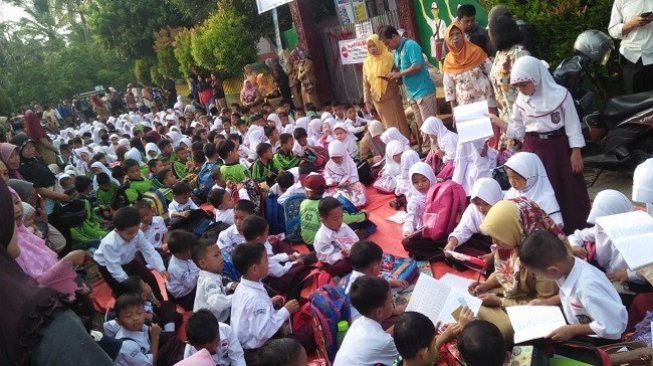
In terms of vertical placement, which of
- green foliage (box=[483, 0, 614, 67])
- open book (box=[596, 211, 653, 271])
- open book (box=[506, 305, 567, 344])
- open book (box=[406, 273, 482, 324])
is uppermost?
green foliage (box=[483, 0, 614, 67])

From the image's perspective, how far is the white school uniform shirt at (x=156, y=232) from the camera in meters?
4.93

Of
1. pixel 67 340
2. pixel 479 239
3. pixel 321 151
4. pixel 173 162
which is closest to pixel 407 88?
pixel 321 151

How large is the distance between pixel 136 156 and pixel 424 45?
4.81 meters

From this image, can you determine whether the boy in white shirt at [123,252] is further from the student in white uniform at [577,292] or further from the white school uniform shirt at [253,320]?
the student in white uniform at [577,292]

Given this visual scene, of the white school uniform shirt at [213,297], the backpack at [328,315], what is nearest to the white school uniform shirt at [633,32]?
the backpack at [328,315]

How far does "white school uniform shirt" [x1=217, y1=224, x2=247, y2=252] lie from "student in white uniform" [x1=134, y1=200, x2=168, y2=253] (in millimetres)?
838

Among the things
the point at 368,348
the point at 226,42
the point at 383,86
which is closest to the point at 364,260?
the point at 368,348

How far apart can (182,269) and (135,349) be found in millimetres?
1106

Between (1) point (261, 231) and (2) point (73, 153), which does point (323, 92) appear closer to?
(2) point (73, 153)

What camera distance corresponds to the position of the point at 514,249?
10.0 ft

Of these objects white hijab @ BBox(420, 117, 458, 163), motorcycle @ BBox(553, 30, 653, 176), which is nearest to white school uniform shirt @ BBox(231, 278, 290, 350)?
white hijab @ BBox(420, 117, 458, 163)

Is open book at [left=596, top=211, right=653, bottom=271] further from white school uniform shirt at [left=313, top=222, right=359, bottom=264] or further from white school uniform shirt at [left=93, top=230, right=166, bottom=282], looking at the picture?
white school uniform shirt at [left=93, top=230, right=166, bottom=282]

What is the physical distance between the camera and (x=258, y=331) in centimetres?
310

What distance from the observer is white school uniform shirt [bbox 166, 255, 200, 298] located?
4.07 m
